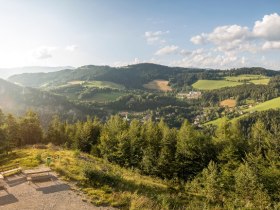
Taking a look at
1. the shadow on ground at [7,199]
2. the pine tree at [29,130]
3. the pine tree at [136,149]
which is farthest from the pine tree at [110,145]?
the shadow on ground at [7,199]

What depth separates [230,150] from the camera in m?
53.9

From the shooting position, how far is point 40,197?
21719mm

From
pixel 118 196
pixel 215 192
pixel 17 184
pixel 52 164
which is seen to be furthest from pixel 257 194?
pixel 17 184

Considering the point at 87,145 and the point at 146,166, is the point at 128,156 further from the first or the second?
the point at 87,145

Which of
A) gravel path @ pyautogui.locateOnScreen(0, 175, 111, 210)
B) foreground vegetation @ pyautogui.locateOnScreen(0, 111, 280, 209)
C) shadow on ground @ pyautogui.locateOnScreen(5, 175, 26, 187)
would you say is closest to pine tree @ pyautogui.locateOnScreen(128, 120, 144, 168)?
foreground vegetation @ pyautogui.locateOnScreen(0, 111, 280, 209)

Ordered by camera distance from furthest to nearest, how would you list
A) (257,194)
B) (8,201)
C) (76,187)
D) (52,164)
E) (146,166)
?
(146,166) < (257,194) < (52,164) < (76,187) < (8,201)

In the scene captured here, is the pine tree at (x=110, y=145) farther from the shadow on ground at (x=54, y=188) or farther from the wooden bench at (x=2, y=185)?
the shadow on ground at (x=54, y=188)

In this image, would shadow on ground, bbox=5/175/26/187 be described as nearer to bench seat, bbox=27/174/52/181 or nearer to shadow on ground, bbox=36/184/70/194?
bench seat, bbox=27/174/52/181

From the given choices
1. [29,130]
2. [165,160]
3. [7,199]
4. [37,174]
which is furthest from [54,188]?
[29,130]

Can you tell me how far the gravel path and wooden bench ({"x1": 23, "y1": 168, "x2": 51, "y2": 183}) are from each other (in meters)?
0.51

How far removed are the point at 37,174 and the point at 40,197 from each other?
15.6ft

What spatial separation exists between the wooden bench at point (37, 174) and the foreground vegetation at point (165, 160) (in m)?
1.78

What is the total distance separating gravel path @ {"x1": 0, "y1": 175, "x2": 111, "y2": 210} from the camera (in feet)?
65.9

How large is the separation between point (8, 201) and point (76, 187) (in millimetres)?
5212
